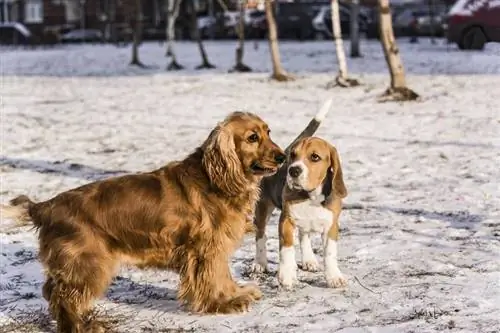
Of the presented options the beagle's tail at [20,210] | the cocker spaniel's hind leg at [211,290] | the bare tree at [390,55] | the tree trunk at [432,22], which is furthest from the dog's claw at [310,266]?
the tree trunk at [432,22]

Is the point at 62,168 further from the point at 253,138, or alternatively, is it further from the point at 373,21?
the point at 373,21

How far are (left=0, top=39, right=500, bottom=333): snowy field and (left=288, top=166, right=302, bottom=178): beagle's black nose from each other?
80 centimetres

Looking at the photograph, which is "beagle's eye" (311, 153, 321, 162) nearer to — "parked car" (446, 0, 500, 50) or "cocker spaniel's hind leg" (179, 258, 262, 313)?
"cocker spaniel's hind leg" (179, 258, 262, 313)

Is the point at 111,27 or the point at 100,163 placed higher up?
the point at 111,27

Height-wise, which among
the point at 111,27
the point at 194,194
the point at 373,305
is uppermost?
the point at 111,27

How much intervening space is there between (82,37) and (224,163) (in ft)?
146

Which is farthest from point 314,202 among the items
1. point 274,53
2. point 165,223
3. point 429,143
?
point 274,53

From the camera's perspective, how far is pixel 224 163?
5.30 metres

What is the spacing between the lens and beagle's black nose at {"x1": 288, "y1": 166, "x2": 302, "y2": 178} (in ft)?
18.4

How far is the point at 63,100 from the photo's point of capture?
60.6 ft

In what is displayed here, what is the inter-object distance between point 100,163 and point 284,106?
18.1 feet

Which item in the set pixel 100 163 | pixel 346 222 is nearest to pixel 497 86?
pixel 100 163

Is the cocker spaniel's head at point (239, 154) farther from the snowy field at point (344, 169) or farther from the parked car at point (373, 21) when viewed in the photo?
the parked car at point (373, 21)

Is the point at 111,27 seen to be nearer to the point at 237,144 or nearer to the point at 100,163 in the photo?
the point at 100,163
